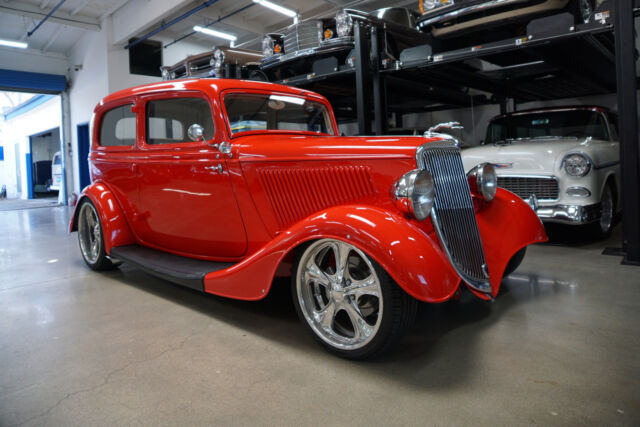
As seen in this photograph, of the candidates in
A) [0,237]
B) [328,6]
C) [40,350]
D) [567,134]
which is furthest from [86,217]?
[328,6]

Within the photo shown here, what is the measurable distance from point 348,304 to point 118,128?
2.70 m

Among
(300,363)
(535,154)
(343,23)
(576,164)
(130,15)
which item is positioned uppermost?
(130,15)

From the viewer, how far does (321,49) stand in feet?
17.5

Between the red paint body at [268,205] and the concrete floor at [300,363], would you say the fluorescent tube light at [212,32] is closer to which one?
the red paint body at [268,205]

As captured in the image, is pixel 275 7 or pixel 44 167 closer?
pixel 275 7

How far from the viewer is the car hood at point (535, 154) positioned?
4.14 metres

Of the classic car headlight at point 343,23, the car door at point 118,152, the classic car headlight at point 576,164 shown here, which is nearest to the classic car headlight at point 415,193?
the car door at point 118,152

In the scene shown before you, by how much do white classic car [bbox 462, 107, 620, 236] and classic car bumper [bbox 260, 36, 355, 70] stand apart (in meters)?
1.97

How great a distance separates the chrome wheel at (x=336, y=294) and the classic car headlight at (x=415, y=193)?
12.4 inches

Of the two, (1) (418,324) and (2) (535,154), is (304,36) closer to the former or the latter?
(2) (535,154)

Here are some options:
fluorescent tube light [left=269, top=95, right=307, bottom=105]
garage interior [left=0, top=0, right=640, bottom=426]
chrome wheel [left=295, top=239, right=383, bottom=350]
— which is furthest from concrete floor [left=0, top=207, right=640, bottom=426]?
fluorescent tube light [left=269, top=95, right=307, bottom=105]

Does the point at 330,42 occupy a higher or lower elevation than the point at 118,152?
higher

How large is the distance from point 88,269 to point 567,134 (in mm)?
5450

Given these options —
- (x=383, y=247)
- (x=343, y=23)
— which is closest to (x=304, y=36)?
(x=343, y=23)
